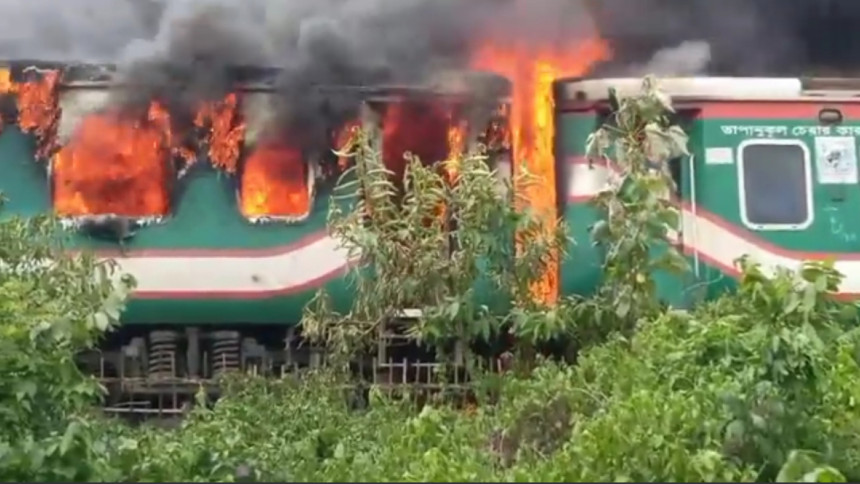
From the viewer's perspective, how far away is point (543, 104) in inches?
365

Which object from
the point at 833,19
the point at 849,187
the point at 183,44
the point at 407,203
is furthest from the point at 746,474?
the point at 833,19

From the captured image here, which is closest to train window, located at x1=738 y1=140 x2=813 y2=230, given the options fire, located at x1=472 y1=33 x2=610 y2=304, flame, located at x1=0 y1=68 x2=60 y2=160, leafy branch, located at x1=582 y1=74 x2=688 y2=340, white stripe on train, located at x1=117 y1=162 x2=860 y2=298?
white stripe on train, located at x1=117 y1=162 x2=860 y2=298

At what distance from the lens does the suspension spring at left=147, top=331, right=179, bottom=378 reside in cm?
917

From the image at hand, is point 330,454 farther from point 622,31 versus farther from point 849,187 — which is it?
point 622,31

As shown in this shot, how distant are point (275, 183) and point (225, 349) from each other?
1200 mm

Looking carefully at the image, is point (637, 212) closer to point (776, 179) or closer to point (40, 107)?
point (776, 179)

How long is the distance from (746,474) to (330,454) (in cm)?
249

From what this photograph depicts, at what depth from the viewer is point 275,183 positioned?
917cm

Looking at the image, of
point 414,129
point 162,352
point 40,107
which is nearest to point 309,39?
point 414,129

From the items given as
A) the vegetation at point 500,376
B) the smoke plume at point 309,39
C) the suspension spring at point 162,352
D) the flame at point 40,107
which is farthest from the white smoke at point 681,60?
the flame at point 40,107

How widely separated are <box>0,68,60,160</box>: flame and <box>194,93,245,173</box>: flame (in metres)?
0.96

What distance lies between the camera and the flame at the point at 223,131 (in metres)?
9.12

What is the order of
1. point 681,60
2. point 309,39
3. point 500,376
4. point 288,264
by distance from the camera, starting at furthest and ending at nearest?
point 681,60
point 309,39
point 288,264
point 500,376

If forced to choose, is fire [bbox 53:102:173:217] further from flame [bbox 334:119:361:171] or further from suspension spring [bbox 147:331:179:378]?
flame [bbox 334:119:361:171]
